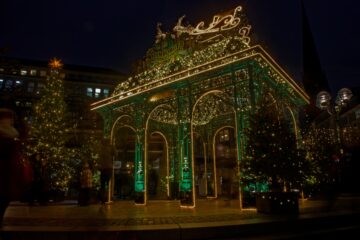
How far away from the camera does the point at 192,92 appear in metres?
14.2

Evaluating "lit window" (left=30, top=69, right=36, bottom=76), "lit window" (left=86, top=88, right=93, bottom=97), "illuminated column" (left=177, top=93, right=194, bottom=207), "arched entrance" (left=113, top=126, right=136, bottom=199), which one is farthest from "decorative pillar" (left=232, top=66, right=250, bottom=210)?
"lit window" (left=30, top=69, right=36, bottom=76)

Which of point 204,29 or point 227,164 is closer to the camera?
point 204,29

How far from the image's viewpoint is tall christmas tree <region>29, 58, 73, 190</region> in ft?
76.1

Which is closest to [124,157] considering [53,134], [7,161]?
[53,134]

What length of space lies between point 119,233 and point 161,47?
12.6 metres

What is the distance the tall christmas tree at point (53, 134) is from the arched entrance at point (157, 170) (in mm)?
7107

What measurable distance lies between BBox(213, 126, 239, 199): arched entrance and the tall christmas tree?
39.9 ft

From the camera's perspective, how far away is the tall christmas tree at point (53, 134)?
2320 centimetres

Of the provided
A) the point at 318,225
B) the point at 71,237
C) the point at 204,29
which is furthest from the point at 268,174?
the point at 204,29

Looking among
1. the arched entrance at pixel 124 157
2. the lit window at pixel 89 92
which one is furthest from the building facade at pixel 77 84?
the arched entrance at pixel 124 157

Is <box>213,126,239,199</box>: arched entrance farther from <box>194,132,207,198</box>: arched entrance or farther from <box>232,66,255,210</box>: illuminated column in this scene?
<box>232,66,255,210</box>: illuminated column

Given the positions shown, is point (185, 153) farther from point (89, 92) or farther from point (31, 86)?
point (31, 86)

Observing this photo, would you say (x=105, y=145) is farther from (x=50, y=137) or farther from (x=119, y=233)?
(x=50, y=137)

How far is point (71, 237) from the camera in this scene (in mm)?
5656
